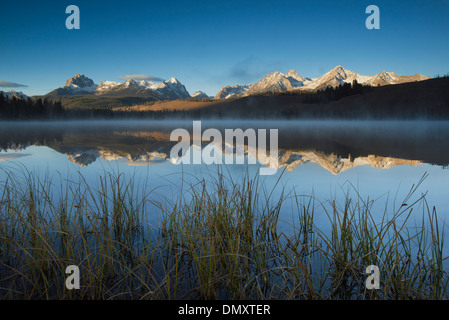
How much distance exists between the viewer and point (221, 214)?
137 inches

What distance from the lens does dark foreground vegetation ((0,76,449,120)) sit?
6438cm

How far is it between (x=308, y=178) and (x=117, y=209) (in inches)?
201

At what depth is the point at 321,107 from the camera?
295ft

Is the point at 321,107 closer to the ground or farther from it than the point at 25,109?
farther from it

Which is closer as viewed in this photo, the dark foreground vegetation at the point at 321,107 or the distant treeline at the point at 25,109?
the distant treeline at the point at 25,109

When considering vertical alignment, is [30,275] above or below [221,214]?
below

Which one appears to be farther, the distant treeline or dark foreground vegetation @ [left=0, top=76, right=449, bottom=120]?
dark foreground vegetation @ [left=0, top=76, right=449, bottom=120]

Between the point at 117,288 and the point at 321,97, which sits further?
the point at 321,97

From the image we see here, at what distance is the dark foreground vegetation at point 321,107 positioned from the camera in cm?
6438

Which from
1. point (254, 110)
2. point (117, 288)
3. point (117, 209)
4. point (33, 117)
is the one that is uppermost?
point (254, 110)

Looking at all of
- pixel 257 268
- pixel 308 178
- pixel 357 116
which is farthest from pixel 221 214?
pixel 357 116

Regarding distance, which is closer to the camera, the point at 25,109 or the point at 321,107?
the point at 25,109
